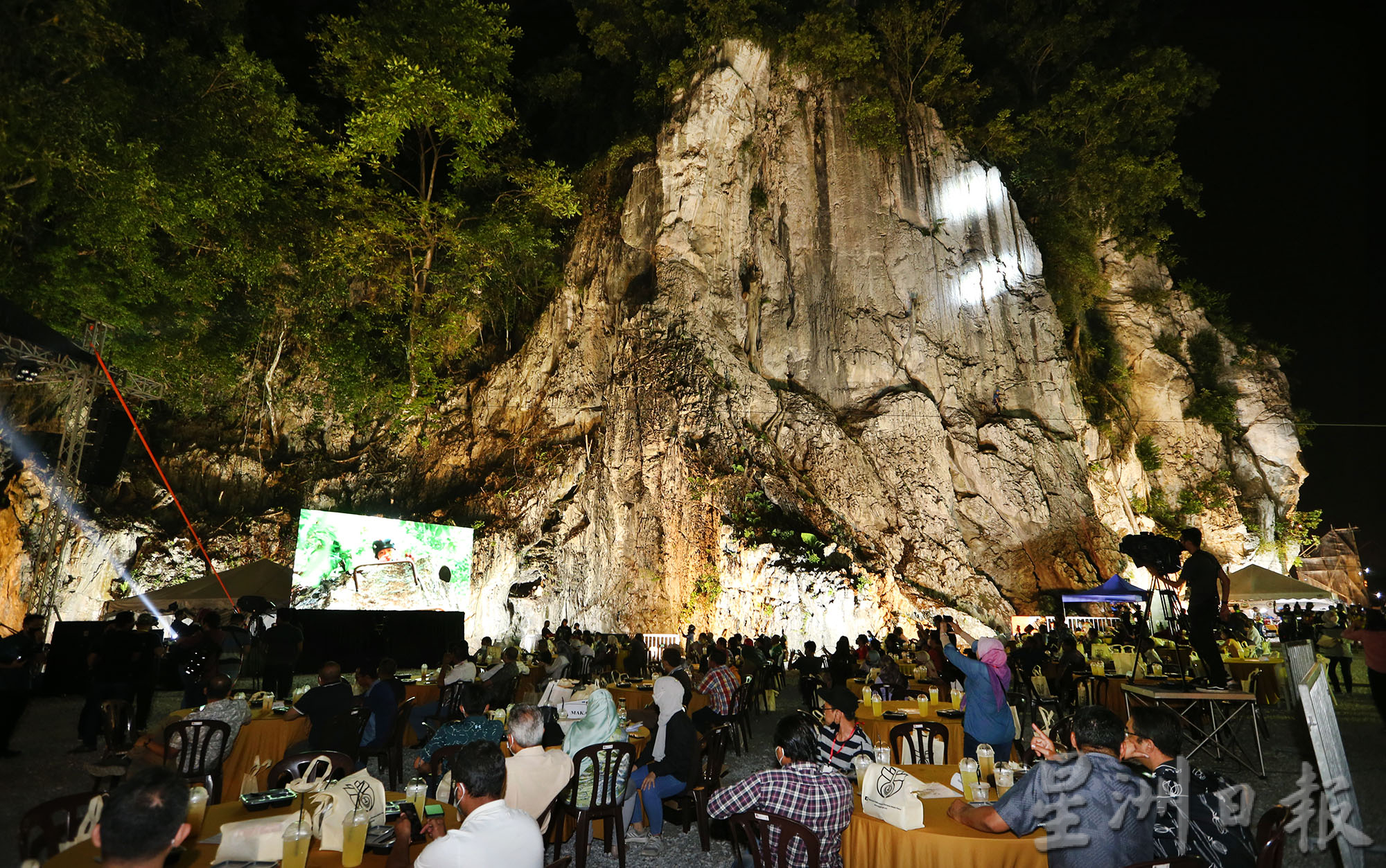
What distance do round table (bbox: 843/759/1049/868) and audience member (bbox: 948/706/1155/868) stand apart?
0.25 ft

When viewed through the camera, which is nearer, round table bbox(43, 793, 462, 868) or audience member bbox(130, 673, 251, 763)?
round table bbox(43, 793, 462, 868)

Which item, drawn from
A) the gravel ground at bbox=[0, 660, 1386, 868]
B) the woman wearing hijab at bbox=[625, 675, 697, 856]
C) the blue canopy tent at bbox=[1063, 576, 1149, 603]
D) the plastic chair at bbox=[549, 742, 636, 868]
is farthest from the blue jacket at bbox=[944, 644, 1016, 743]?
the blue canopy tent at bbox=[1063, 576, 1149, 603]

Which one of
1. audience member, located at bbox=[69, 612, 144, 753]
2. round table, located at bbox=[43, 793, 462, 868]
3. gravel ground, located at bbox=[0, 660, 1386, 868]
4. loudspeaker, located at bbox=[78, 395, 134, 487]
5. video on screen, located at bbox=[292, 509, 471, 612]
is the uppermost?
loudspeaker, located at bbox=[78, 395, 134, 487]

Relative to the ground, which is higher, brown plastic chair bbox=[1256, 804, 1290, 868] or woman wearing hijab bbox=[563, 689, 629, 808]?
woman wearing hijab bbox=[563, 689, 629, 808]

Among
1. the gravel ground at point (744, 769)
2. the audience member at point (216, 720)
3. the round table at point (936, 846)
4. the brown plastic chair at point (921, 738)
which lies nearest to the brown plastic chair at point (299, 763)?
the audience member at point (216, 720)

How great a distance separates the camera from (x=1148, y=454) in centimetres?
2864

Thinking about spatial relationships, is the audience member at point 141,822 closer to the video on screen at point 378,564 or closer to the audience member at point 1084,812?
the audience member at point 1084,812

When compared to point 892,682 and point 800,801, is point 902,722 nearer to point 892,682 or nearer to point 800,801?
point 892,682

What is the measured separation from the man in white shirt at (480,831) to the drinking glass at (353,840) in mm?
121

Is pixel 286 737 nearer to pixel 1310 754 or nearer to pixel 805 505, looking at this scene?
pixel 1310 754

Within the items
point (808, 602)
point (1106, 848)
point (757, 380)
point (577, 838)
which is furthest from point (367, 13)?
point (1106, 848)

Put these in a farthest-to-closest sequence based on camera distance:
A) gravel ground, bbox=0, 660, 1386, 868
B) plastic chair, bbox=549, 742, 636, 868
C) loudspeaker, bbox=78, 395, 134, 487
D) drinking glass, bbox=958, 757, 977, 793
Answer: loudspeaker, bbox=78, 395, 134, 487, gravel ground, bbox=0, 660, 1386, 868, plastic chair, bbox=549, 742, 636, 868, drinking glass, bbox=958, 757, 977, 793

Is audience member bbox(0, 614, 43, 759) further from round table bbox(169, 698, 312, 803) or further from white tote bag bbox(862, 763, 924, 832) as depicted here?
white tote bag bbox(862, 763, 924, 832)

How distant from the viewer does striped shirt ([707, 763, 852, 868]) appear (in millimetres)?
3365
